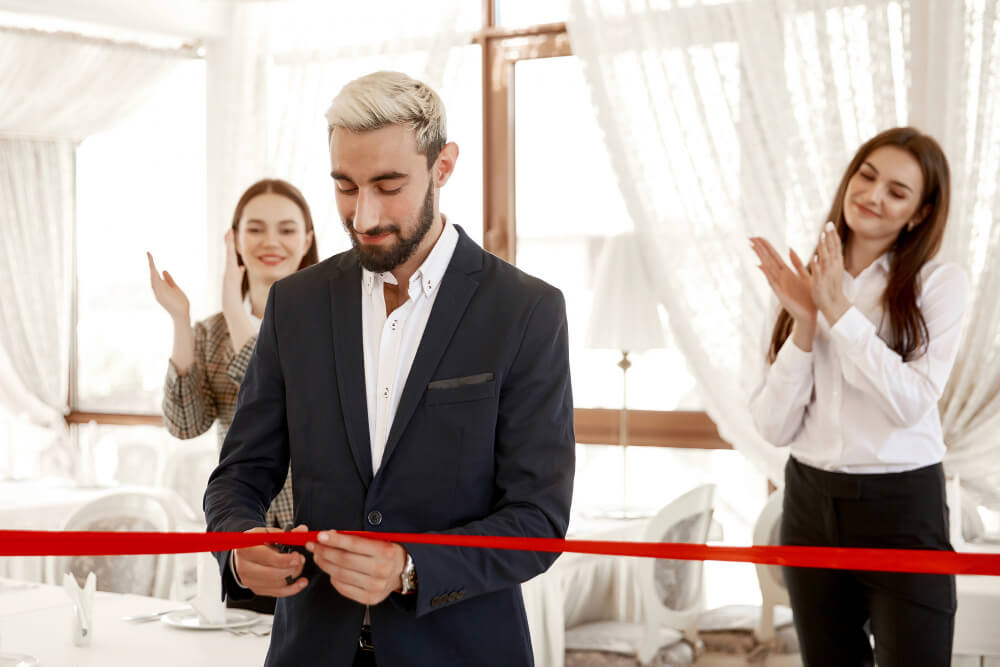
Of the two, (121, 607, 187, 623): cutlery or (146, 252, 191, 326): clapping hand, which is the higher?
(146, 252, 191, 326): clapping hand

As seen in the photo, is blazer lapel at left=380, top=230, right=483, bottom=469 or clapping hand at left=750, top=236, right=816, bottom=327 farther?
clapping hand at left=750, top=236, right=816, bottom=327

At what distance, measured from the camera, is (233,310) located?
328 cm

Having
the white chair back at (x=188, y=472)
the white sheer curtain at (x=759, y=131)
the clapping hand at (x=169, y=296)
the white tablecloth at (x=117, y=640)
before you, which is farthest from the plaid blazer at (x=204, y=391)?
the white chair back at (x=188, y=472)

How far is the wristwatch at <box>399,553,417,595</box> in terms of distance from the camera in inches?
60.1

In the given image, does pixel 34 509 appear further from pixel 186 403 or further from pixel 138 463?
pixel 186 403

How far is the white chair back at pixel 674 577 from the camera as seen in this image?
3.89 metres

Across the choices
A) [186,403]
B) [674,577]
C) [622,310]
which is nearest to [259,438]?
[186,403]

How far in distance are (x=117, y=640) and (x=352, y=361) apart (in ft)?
4.28

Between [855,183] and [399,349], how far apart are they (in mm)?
1761

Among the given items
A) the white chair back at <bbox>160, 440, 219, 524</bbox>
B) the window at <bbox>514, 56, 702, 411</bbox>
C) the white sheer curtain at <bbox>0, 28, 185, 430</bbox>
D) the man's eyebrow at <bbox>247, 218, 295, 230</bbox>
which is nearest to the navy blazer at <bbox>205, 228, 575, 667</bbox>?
the man's eyebrow at <bbox>247, 218, 295, 230</bbox>

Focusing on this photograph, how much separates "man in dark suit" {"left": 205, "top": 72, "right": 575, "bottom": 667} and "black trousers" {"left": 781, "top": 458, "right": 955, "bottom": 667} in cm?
137

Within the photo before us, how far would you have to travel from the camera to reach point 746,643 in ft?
13.8

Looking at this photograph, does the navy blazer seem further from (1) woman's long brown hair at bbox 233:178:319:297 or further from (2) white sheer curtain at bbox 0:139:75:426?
(2) white sheer curtain at bbox 0:139:75:426

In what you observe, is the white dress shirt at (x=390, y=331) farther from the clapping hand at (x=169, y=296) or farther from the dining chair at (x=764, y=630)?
the dining chair at (x=764, y=630)
